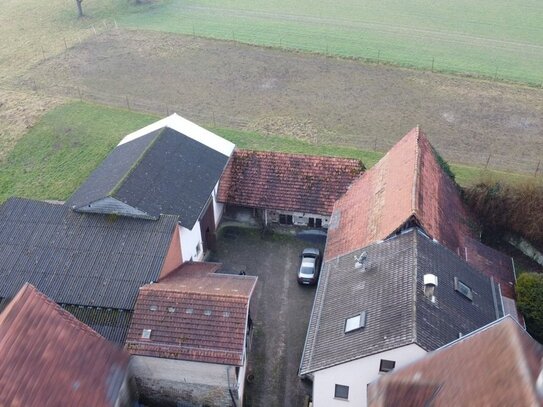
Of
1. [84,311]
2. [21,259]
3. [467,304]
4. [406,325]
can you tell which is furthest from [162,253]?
[467,304]

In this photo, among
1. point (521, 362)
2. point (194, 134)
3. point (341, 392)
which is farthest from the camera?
point (194, 134)

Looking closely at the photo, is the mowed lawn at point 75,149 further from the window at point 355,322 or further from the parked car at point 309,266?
the window at point 355,322

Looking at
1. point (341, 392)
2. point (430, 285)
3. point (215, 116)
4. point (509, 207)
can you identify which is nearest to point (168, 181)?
point (341, 392)

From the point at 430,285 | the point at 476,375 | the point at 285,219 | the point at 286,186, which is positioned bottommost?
the point at 285,219

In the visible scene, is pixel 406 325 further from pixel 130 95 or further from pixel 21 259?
pixel 130 95

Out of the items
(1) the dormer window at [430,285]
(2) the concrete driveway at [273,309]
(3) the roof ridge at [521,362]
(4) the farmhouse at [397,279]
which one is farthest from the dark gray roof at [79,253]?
(3) the roof ridge at [521,362]

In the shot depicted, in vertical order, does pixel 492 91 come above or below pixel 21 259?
below

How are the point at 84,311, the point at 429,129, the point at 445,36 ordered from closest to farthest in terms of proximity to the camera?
the point at 84,311, the point at 429,129, the point at 445,36

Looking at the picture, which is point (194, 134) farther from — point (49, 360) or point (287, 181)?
point (49, 360)
